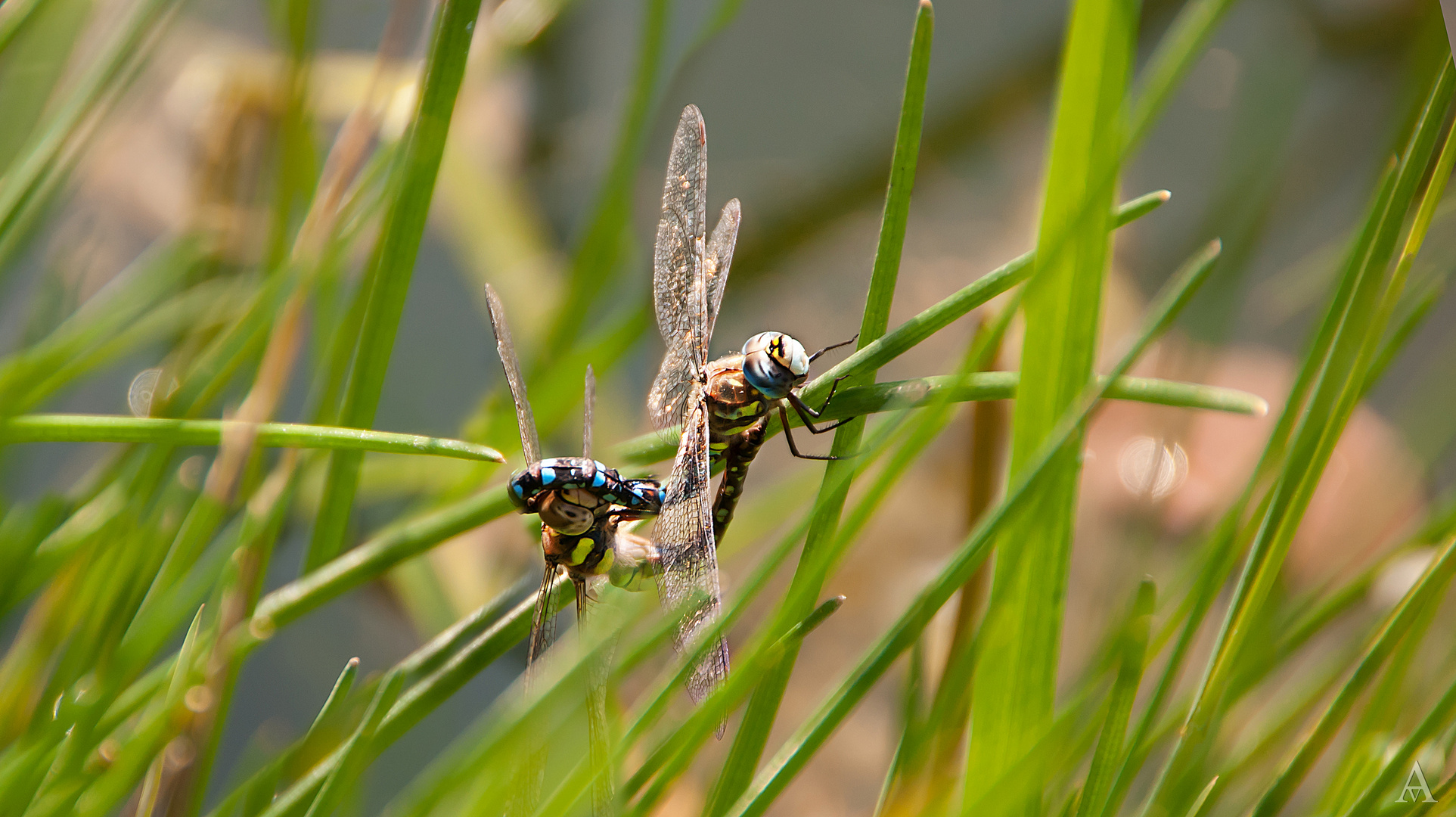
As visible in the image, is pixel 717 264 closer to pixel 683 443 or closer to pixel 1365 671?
pixel 683 443

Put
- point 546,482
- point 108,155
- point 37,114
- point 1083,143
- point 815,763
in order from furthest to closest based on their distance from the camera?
1. point 108,155
2. point 815,763
3. point 37,114
4. point 546,482
5. point 1083,143

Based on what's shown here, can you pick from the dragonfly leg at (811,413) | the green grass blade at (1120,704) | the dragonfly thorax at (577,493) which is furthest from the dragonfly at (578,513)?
the green grass blade at (1120,704)

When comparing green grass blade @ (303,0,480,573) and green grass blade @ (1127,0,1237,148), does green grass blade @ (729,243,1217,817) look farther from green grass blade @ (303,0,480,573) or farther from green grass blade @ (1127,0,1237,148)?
green grass blade @ (303,0,480,573)

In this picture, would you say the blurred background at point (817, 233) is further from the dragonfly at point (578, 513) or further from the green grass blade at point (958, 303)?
the green grass blade at point (958, 303)

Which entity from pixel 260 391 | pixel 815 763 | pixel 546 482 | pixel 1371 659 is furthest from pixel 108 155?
pixel 1371 659

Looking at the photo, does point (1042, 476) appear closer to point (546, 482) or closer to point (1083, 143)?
point (1083, 143)

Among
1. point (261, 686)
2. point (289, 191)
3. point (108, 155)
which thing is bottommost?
point (261, 686)
